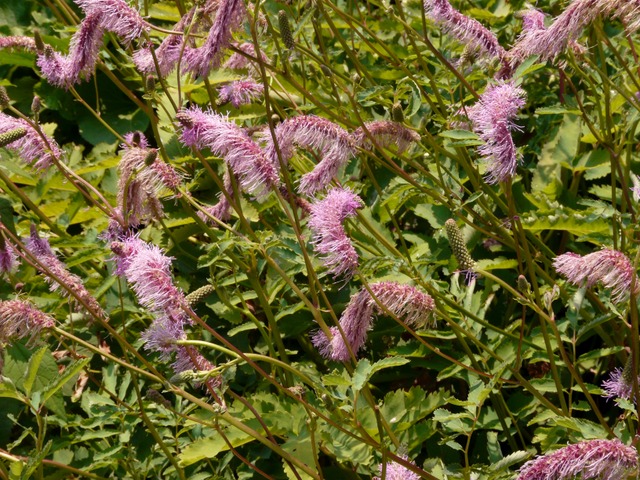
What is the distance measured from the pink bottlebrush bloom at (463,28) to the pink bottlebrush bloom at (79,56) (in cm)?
→ 85

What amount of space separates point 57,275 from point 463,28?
1.22 meters

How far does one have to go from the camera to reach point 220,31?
2125 mm

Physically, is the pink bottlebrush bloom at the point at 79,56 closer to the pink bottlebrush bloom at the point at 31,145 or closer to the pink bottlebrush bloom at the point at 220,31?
the pink bottlebrush bloom at the point at 31,145

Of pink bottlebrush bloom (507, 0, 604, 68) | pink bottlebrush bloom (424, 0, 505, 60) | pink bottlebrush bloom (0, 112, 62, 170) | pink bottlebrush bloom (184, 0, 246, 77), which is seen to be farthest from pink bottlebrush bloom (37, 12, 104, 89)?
pink bottlebrush bloom (507, 0, 604, 68)

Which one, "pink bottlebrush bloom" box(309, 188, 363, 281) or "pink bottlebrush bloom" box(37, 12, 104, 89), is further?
"pink bottlebrush bloom" box(37, 12, 104, 89)

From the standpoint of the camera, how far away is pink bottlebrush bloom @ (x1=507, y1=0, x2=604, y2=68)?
2021 mm

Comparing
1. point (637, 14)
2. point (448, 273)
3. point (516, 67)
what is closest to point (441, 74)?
point (516, 67)

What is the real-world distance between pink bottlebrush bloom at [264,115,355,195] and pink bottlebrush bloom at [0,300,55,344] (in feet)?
2.16

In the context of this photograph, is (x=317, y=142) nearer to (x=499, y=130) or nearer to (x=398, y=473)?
(x=499, y=130)

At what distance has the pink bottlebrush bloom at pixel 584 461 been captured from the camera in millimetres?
1664

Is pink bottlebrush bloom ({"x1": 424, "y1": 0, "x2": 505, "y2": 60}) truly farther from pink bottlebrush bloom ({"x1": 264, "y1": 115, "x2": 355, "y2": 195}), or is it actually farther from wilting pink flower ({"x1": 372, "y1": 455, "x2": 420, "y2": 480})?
wilting pink flower ({"x1": 372, "y1": 455, "x2": 420, "y2": 480})

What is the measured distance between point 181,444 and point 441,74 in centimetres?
133

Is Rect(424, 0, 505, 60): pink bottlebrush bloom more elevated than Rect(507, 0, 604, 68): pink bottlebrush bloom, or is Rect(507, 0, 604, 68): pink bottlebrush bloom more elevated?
Rect(507, 0, 604, 68): pink bottlebrush bloom

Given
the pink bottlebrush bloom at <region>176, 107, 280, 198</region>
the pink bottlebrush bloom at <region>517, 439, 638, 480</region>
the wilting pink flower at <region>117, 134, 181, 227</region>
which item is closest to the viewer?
the pink bottlebrush bloom at <region>517, 439, 638, 480</region>
